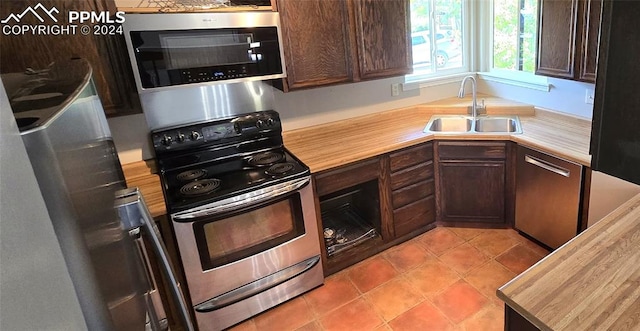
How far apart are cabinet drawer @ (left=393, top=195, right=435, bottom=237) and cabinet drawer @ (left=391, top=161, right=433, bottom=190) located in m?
0.19

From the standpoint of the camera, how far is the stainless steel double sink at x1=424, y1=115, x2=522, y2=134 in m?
3.16

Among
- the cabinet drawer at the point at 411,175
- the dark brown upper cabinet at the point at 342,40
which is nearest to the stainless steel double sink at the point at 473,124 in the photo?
the cabinet drawer at the point at 411,175

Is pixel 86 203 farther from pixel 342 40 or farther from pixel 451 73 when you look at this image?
pixel 451 73

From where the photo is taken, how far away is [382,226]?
9.61 feet

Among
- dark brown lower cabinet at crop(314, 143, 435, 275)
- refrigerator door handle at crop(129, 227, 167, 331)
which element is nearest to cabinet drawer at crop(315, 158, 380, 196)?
dark brown lower cabinet at crop(314, 143, 435, 275)

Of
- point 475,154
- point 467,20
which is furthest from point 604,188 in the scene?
point 467,20

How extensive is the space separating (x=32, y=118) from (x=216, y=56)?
1793 mm

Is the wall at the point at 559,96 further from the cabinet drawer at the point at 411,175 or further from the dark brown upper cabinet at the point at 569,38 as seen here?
the cabinet drawer at the point at 411,175

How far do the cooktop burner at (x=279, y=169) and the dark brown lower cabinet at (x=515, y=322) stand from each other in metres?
1.45

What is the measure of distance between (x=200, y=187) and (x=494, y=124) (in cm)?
242

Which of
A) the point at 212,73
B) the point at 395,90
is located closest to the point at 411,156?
the point at 395,90

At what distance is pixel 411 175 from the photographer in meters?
2.94

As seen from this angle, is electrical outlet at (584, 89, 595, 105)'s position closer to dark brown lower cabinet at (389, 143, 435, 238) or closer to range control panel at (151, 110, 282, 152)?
dark brown lower cabinet at (389, 143, 435, 238)

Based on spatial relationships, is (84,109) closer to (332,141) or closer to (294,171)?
(294,171)
